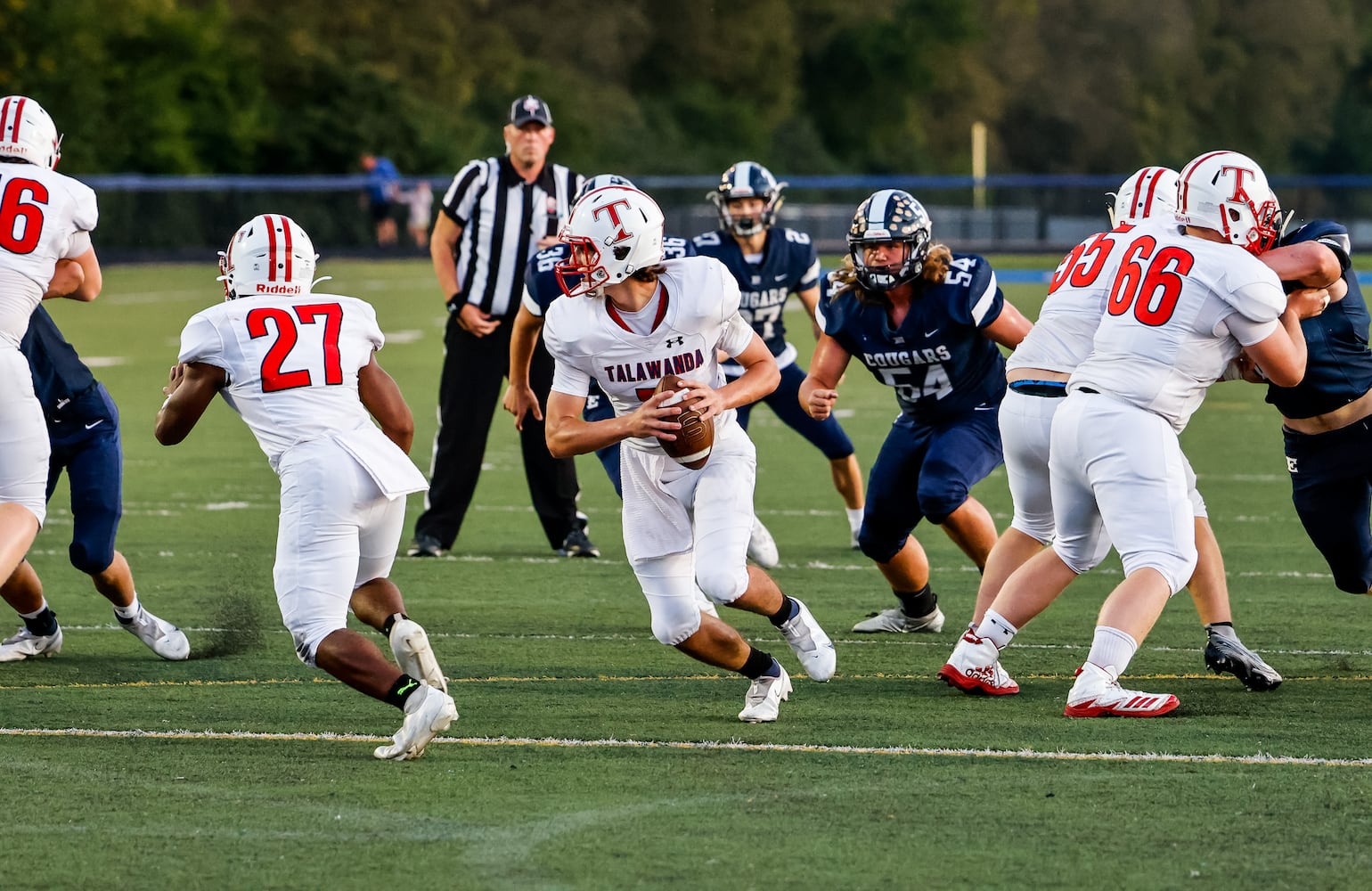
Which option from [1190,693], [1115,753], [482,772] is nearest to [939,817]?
[1115,753]

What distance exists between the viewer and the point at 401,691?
4758mm

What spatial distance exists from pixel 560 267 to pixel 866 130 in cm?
4822

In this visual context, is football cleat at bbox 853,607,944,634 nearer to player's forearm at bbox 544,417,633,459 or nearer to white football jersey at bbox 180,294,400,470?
player's forearm at bbox 544,417,633,459

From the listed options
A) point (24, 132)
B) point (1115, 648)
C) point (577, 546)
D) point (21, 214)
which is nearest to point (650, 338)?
point (1115, 648)

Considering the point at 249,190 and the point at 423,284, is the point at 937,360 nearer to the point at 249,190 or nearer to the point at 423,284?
the point at 423,284

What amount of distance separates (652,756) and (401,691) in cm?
63

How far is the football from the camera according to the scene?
511 cm

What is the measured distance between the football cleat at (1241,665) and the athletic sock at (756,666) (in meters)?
1.31

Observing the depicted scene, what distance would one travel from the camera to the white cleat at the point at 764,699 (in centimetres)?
520

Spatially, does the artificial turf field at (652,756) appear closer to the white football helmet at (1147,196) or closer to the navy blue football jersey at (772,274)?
the navy blue football jersey at (772,274)

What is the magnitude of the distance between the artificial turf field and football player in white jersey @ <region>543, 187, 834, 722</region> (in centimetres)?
29

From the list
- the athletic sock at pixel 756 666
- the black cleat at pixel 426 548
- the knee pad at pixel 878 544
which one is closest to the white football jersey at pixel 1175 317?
the athletic sock at pixel 756 666

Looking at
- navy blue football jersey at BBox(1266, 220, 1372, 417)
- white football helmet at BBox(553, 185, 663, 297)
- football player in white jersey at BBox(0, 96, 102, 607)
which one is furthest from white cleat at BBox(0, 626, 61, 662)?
navy blue football jersey at BBox(1266, 220, 1372, 417)

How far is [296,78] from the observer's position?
40312 mm
